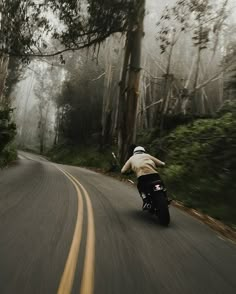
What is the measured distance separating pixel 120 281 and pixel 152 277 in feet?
1.43

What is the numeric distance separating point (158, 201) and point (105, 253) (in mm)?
2519

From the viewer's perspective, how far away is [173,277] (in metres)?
4.33

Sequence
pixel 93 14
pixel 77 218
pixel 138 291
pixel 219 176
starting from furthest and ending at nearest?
pixel 93 14 → pixel 219 176 → pixel 77 218 → pixel 138 291

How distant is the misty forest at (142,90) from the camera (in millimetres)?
12352

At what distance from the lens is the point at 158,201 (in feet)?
24.1

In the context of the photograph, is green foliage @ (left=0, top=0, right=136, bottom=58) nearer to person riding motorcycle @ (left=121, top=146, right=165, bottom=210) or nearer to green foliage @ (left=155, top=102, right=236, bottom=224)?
green foliage @ (left=155, top=102, right=236, bottom=224)

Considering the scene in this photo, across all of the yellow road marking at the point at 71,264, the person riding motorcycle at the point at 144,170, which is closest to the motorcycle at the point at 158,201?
the person riding motorcycle at the point at 144,170

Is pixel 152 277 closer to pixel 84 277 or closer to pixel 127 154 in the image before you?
pixel 84 277

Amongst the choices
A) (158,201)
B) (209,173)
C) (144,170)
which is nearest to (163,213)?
(158,201)

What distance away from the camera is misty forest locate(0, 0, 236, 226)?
12.4 m

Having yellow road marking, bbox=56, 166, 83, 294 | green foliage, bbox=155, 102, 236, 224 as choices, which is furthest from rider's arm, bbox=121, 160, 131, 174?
green foliage, bbox=155, 102, 236, 224

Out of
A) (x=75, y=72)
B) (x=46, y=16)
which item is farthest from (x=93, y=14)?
(x=75, y=72)

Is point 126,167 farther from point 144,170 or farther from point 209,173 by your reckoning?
point 209,173

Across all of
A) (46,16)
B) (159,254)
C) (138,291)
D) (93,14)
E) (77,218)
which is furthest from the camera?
(46,16)
